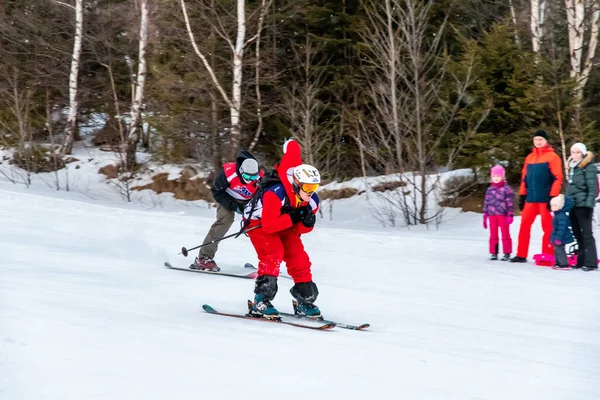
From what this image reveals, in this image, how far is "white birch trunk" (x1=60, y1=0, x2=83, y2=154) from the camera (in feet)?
70.2

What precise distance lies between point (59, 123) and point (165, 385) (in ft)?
77.8

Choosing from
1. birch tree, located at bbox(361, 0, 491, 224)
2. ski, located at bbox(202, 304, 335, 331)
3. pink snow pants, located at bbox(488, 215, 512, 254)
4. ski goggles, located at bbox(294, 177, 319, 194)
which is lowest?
ski, located at bbox(202, 304, 335, 331)

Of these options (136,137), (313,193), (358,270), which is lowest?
(358,270)

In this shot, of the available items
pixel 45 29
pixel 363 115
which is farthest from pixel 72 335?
pixel 45 29

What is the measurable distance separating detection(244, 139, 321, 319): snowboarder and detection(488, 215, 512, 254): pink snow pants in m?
5.04

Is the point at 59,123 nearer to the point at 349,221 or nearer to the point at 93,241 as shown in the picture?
the point at 349,221

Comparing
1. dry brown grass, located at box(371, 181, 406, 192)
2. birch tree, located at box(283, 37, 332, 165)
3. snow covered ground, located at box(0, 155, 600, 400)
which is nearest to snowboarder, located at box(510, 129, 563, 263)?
snow covered ground, located at box(0, 155, 600, 400)

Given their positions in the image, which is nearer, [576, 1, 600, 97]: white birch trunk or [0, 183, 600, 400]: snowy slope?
[0, 183, 600, 400]: snowy slope

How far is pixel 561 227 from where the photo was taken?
9.23 metres

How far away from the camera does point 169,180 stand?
21031 millimetres

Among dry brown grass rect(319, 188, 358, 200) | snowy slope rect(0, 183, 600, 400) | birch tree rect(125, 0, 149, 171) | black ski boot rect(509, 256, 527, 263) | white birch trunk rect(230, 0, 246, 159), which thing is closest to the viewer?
snowy slope rect(0, 183, 600, 400)

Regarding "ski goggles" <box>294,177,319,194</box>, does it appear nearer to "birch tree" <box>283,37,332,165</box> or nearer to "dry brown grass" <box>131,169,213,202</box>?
"birch tree" <box>283,37,332,165</box>

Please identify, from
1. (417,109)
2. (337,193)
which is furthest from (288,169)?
(337,193)

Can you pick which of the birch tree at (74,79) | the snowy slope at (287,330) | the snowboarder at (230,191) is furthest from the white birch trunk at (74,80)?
the snowboarder at (230,191)
